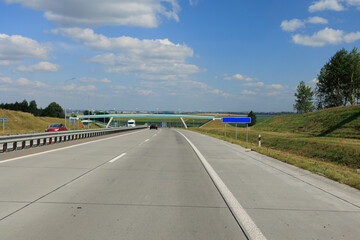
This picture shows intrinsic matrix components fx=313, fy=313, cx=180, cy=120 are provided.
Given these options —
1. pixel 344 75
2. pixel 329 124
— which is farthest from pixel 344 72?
pixel 329 124

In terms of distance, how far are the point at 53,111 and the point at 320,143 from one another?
5745 inches

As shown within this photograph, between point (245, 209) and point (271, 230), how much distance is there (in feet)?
3.65

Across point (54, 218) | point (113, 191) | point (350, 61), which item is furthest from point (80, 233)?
point (350, 61)

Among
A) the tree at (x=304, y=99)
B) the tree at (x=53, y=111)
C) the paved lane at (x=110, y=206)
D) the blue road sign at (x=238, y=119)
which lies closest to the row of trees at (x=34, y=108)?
the tree at (x=53, y=111)

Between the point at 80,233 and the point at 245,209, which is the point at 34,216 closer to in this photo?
the point at 80,233

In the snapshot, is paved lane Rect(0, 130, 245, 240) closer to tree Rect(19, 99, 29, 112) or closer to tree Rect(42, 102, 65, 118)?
tree Rect(42, 102, 65, 118)

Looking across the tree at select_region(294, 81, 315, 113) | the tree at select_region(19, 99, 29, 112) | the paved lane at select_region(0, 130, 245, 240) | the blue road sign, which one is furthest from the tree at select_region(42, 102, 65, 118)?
the paved lane at select_region(0, 130, 245, 240)

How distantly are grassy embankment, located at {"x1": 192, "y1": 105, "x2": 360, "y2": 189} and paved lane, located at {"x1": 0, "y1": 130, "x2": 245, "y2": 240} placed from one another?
4641 mm

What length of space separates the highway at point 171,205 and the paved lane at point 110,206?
1 cm

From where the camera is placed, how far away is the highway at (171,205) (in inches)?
175

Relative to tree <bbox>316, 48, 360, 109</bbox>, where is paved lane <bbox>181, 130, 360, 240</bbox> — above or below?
below

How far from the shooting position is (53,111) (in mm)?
155375

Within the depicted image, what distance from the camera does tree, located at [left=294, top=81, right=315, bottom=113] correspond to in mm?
100188

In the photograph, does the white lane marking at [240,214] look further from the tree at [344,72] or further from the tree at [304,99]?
the tree at [304,99]
